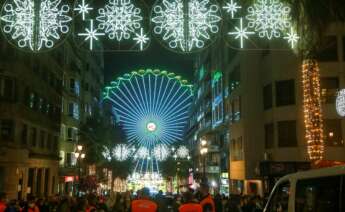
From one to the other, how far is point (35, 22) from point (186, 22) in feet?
19.0

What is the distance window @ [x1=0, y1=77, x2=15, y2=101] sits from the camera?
3956 cm

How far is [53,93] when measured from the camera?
56406 millimetres

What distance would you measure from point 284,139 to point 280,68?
5.93 m

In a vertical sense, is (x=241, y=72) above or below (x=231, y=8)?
above

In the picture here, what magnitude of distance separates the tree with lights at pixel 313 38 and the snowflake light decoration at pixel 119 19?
604 cm

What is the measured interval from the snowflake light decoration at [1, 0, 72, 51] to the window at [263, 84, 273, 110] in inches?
1092

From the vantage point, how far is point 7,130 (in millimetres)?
40656

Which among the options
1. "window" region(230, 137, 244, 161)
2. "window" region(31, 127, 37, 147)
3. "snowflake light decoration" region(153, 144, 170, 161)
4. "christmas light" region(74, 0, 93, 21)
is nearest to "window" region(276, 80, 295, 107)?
"window" region(230, 137, 244, 161)

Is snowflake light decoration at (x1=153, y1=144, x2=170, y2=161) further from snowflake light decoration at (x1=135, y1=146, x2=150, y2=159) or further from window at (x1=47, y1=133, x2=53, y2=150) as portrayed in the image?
window at (x1=47, y1=133, x2=53, y2=150)

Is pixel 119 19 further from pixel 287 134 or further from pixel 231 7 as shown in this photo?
pixel 287 134

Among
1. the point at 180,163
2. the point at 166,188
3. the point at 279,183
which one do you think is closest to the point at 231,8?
the point at 279,183

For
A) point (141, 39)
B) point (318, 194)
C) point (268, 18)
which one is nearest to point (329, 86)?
point (268, 18)

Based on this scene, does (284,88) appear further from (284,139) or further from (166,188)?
(166,188)

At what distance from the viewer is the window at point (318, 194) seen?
7.93 meters
